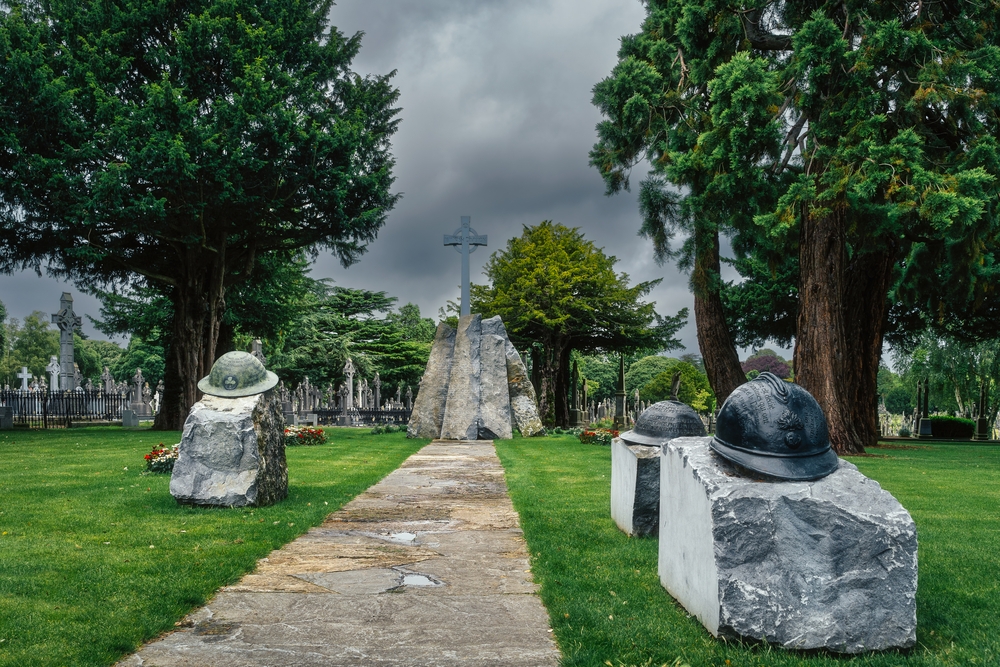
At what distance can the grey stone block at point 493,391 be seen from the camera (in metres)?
18.6

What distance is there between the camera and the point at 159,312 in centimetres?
2808

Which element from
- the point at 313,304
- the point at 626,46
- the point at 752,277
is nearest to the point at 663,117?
the point at 626,46

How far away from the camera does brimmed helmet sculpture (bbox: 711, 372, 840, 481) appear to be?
3.64 metres

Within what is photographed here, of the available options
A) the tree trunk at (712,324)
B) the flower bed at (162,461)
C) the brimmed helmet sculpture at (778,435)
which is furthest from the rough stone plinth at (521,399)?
the brimmed helmet sculpture at (778,435)

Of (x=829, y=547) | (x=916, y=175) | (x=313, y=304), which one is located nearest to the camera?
(x=829, y=547)

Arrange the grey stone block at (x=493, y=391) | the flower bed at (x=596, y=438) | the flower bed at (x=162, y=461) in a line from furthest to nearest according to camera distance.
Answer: the grey stone block at (x=493, y=391) < the flower bed at (x=596, y=438) < the flower bed at (x=162, y=461)

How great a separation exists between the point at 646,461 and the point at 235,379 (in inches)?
179

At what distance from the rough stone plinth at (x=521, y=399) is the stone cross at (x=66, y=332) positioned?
1941cm

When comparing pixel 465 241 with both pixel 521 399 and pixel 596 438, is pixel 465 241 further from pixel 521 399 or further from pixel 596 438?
pixel 596 438

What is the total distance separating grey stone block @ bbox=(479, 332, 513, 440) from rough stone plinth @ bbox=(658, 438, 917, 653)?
15.1m

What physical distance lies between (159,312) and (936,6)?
27155mm

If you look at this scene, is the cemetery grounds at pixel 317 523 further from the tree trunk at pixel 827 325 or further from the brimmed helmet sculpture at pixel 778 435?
the tree trunk at pixel 827 325

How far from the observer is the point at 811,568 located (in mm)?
A: 3391

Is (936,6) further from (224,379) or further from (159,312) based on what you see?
(159,312)
